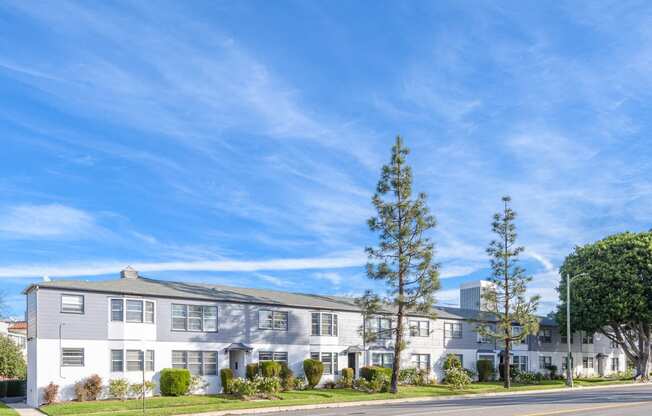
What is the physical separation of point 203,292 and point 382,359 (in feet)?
51.0

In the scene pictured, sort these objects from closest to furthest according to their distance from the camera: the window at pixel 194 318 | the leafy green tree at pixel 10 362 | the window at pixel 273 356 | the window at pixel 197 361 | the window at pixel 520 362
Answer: the window at pixel 197 361
the window at pixel 194 318
the window at pixel 273 356
the leafy green tree at pixel 10 362
the window at pixel 520 362

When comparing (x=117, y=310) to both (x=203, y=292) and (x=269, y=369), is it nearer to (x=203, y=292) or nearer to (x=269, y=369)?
(x=203, y=292)

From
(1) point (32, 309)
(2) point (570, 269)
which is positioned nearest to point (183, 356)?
(1) point (32, 309)

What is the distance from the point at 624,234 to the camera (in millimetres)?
60562

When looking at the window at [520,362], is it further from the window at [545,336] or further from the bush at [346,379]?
the bush at [346,379]

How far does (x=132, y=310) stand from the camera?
122ft

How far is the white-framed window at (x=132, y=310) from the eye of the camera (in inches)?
1444

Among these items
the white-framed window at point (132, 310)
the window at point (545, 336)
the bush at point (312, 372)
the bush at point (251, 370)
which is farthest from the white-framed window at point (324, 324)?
the window at point (545, 336)

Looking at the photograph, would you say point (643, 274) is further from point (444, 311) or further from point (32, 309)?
point (32, 309)

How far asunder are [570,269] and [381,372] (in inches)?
1024

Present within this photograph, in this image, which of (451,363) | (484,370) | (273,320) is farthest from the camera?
(484,370)

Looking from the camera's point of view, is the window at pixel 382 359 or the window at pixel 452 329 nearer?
the window at pixel 382 359

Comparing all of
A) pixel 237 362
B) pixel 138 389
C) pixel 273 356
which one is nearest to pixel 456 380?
pixel 273 356

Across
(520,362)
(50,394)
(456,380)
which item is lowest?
(520,362)
